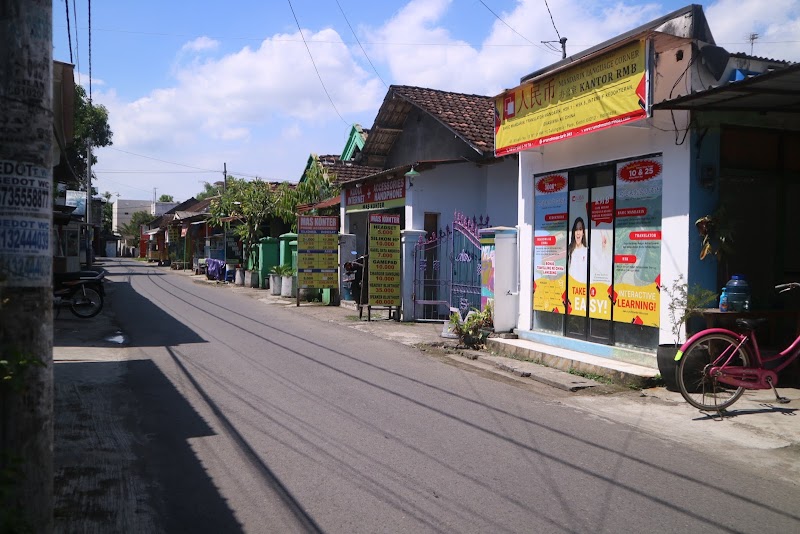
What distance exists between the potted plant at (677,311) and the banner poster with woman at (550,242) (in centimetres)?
240

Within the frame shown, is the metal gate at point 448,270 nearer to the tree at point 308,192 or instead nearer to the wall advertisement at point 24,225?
the tree at point 308,192

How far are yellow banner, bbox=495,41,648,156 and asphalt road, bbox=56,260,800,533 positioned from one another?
401 cm

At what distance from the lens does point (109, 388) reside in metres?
8.34

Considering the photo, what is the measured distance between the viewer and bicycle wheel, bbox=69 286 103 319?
15.9 meters

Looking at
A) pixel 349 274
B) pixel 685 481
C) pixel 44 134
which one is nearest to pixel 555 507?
pixel 685 481

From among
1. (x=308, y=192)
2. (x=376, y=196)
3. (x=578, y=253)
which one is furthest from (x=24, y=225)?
(x=308, y=192)

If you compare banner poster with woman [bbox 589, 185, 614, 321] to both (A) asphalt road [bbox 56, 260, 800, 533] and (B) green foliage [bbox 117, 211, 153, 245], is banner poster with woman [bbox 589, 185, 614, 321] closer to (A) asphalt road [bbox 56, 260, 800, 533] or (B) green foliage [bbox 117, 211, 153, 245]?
(A) asphalt road [bbox 56, 260, 800, 533]

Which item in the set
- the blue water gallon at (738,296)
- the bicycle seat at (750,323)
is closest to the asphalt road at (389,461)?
the bicycle seat at (750,323)

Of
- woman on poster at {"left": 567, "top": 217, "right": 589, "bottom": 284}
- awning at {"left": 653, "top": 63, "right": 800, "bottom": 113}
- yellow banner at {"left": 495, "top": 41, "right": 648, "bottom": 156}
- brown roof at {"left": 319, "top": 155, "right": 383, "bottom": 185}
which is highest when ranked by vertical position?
brown roof at {"left": 319, "top": 155, "right": 383, "bottom": 185}

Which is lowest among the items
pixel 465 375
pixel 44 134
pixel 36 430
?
pixel 465 375

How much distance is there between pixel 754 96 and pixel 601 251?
3.16 meters

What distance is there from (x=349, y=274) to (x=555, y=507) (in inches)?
560

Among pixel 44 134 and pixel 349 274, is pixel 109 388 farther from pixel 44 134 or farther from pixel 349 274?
pixel 349 274

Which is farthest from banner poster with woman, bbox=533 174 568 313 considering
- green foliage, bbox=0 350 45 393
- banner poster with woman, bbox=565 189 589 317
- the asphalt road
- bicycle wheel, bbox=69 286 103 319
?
bicycle wheel, bbox=69 286 103 319
